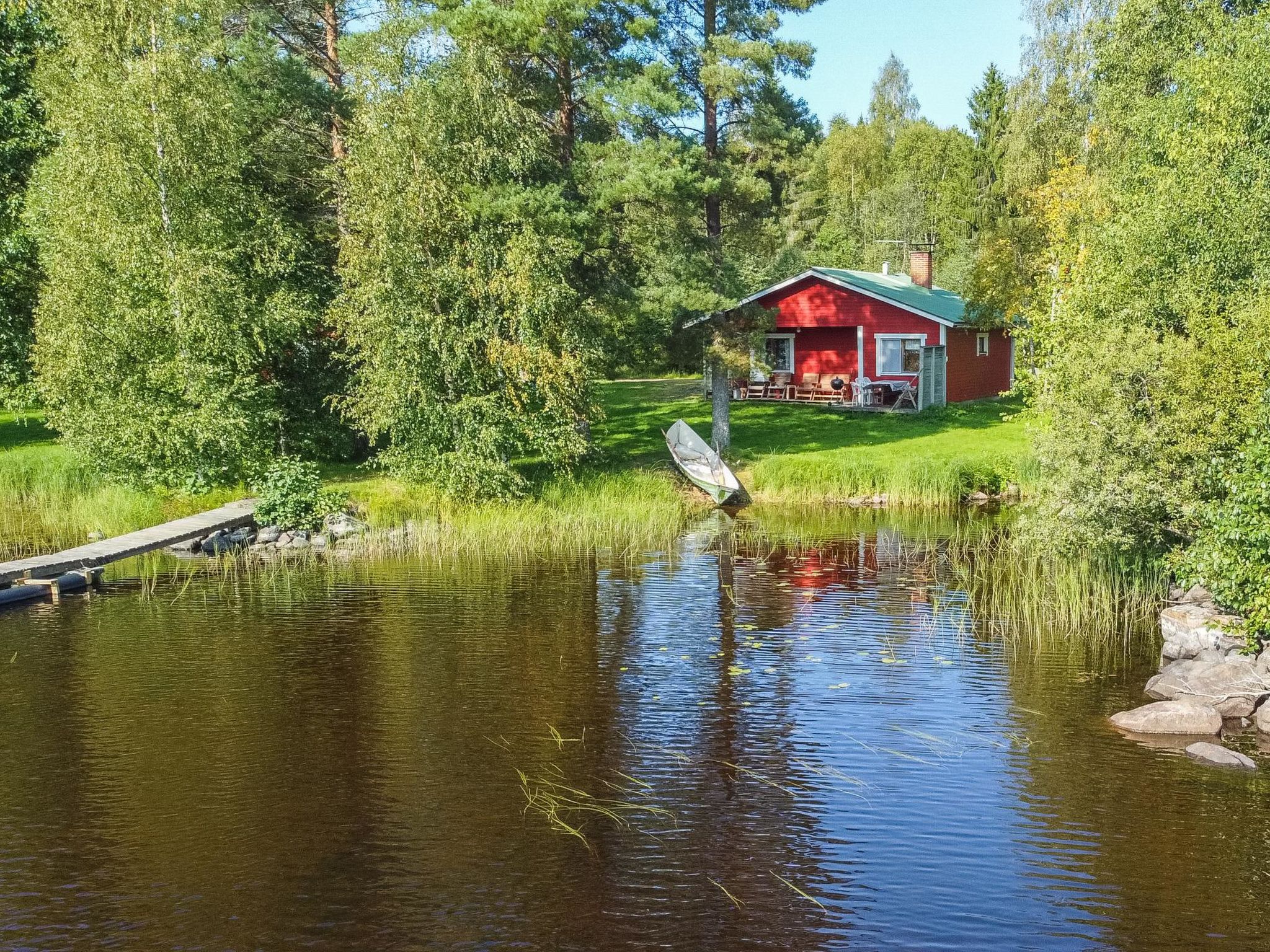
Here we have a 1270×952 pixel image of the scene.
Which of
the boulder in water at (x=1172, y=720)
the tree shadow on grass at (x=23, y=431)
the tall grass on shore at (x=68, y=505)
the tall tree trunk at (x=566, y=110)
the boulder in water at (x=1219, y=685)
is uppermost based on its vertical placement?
the tall tree trunk at (x=566, y=110)

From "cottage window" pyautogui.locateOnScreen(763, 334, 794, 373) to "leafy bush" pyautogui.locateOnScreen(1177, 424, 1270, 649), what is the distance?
27096 mm

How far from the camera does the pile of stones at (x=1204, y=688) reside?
11.2 meters

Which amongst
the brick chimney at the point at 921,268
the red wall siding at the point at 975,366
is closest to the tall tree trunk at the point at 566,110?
the red wall siding at the point at 975,366

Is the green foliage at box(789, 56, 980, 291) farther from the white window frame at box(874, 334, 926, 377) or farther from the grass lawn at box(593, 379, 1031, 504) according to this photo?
the grass lawn at box(593, 379, 1031, 504)

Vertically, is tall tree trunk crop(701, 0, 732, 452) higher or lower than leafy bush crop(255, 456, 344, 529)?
higher

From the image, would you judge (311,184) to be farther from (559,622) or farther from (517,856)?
(517,856)

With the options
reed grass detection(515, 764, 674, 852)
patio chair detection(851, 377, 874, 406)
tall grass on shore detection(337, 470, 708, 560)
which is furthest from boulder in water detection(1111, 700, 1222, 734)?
patio chair detection(851, 377, 874, 406)

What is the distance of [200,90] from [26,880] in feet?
65.0

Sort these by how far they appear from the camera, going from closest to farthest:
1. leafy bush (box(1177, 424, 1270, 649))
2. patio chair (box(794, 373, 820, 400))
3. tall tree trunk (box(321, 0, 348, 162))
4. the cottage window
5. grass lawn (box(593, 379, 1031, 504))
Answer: leafy bush (box(1177, 424, 1270, 649)) → grass lawn (box(593, 379, 1031, 504)) → tall tree trunk (box(321, 0, 348, 162)) → patio chair (box(794, 373, 820, 400)) → the cottage window

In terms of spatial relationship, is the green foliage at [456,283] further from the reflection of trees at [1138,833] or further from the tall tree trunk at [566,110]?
the reflection of trees at [1138,833]

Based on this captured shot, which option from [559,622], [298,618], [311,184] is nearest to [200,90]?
[311,184]

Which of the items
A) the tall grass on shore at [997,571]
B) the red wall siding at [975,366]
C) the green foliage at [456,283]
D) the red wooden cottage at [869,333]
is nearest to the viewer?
the tall grass on shore at [997,571]

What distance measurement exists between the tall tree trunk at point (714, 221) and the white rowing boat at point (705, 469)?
5.39 feet

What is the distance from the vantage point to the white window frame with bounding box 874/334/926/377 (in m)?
37.2
